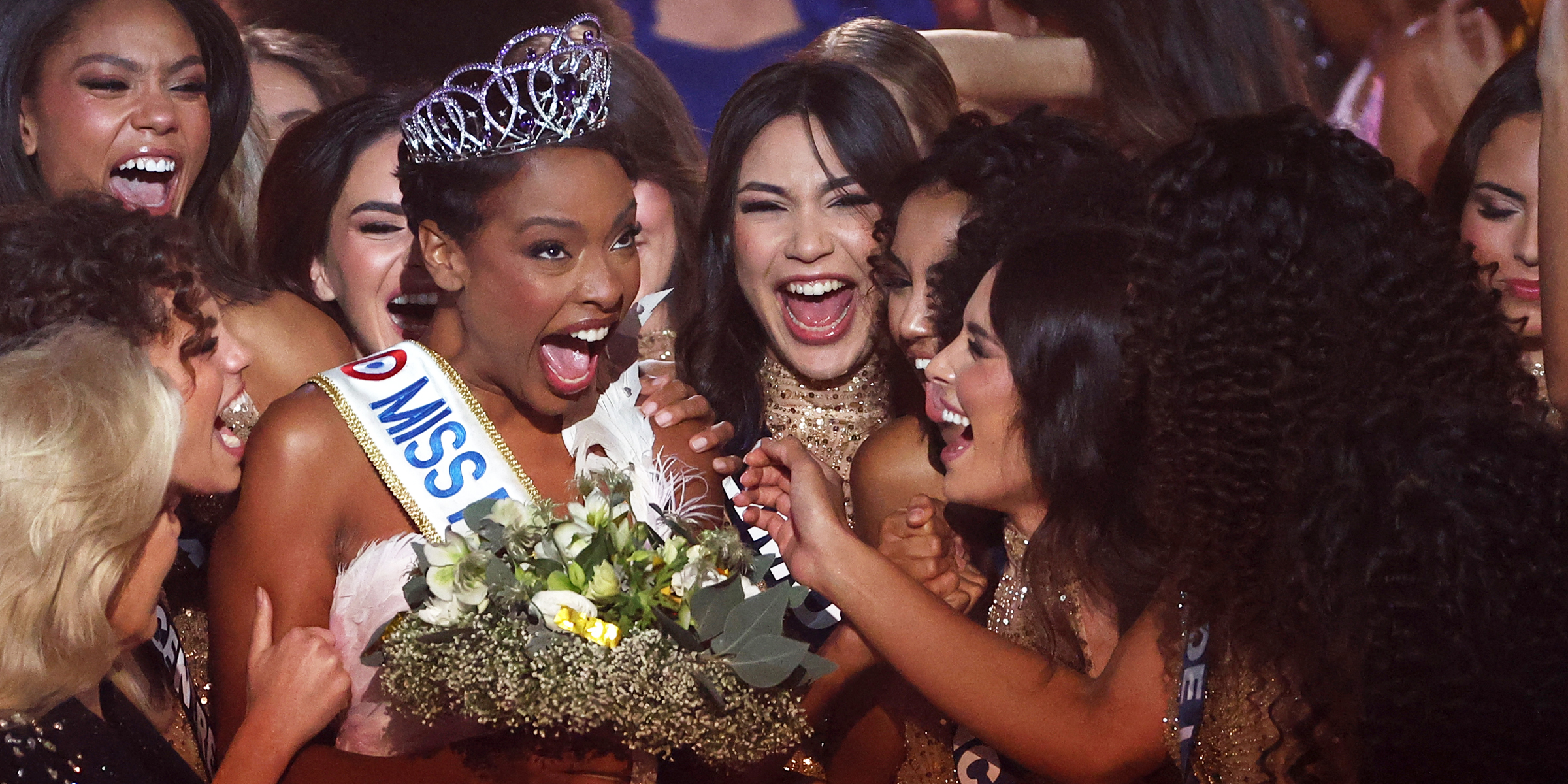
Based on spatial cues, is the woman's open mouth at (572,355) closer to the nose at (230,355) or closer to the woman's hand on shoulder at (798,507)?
the woman's hand on shoulder at (798,507)

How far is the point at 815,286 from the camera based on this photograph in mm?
2900

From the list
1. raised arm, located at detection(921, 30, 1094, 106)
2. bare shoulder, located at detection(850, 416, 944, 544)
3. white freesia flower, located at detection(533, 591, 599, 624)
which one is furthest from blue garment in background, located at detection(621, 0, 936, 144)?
white freesia flower, located at detection(533, 591, 599, 624)

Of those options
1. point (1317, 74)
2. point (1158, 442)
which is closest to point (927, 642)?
point (1158, 442)

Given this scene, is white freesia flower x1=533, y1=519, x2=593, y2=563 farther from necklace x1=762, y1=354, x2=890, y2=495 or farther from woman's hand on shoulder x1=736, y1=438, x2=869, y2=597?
necklace x1=762, y1=354, x2=890, y2=495

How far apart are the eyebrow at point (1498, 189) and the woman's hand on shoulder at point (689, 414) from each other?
5.28 feet

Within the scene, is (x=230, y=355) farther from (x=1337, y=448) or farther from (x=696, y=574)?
(x=1337, y=448)

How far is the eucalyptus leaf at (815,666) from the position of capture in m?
2.00

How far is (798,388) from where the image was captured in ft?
9.90

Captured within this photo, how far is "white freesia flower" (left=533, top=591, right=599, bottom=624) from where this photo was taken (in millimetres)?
1853

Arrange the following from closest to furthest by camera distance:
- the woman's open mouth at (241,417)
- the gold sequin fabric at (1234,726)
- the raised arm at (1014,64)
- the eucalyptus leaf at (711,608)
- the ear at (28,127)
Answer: the gold sequin fabric at (1234,726)
the eucalyptus leaf at (711,608)
the woman's open mouth at (241,417)
the ear at (28,127)
the raised arm at (1014,64)

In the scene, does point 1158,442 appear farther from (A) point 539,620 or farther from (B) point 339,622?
(B) point 339,622

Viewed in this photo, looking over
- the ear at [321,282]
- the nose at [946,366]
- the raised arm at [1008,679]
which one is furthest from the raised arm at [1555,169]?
the ear at [321,282]

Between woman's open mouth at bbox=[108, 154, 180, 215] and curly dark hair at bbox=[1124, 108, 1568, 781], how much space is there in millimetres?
2103

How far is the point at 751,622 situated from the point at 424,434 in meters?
0.66
